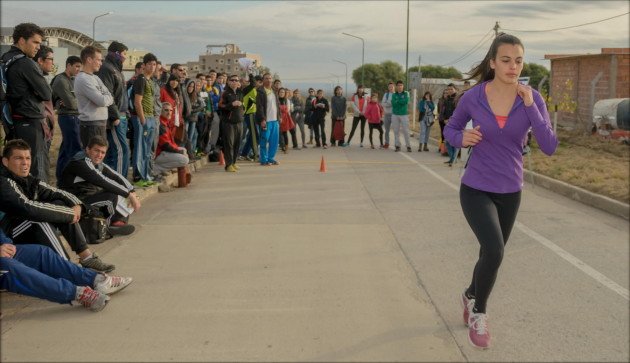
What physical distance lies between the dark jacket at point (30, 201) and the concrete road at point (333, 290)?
0.65m

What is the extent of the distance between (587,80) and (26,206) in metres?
23.4

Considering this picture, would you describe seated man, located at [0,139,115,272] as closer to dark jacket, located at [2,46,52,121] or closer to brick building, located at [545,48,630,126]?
dark jacket, located at [2,46,52,121]

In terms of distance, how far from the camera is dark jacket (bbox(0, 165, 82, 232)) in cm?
509

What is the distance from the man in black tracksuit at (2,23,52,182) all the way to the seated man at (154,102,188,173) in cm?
411

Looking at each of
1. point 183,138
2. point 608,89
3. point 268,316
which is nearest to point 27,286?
point 268,316

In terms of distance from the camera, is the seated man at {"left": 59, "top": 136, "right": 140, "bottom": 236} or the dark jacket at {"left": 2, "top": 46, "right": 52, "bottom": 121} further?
the dark jacket at {"left": 2, "top": 46, "right": 52, "bottom": 121}

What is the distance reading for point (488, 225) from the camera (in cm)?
432

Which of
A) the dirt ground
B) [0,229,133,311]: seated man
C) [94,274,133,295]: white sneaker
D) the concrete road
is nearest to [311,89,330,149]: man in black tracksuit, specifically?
the dirt ground

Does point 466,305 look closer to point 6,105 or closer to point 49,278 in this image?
point 49,278

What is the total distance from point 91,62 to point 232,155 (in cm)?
545

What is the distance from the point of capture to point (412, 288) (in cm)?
559

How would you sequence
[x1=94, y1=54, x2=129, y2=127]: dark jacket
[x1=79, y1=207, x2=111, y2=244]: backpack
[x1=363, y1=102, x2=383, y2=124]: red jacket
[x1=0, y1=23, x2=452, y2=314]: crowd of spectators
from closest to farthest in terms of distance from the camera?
[x1=0, y1=23, x2=452, y2=314]: crowd of spectators < [x1=79, y1=207, x2=111, y2=244]: backpack < [x1=94, y1=54, x2=129, y2=127]: dark jacket < [x1=363, y1=102, x2=383, y2=124]: red jacket

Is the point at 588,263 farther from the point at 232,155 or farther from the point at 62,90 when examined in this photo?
the point at 232,155

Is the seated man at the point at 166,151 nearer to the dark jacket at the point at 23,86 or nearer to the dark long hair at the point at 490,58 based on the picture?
the dark jacket at the point at 23,86
